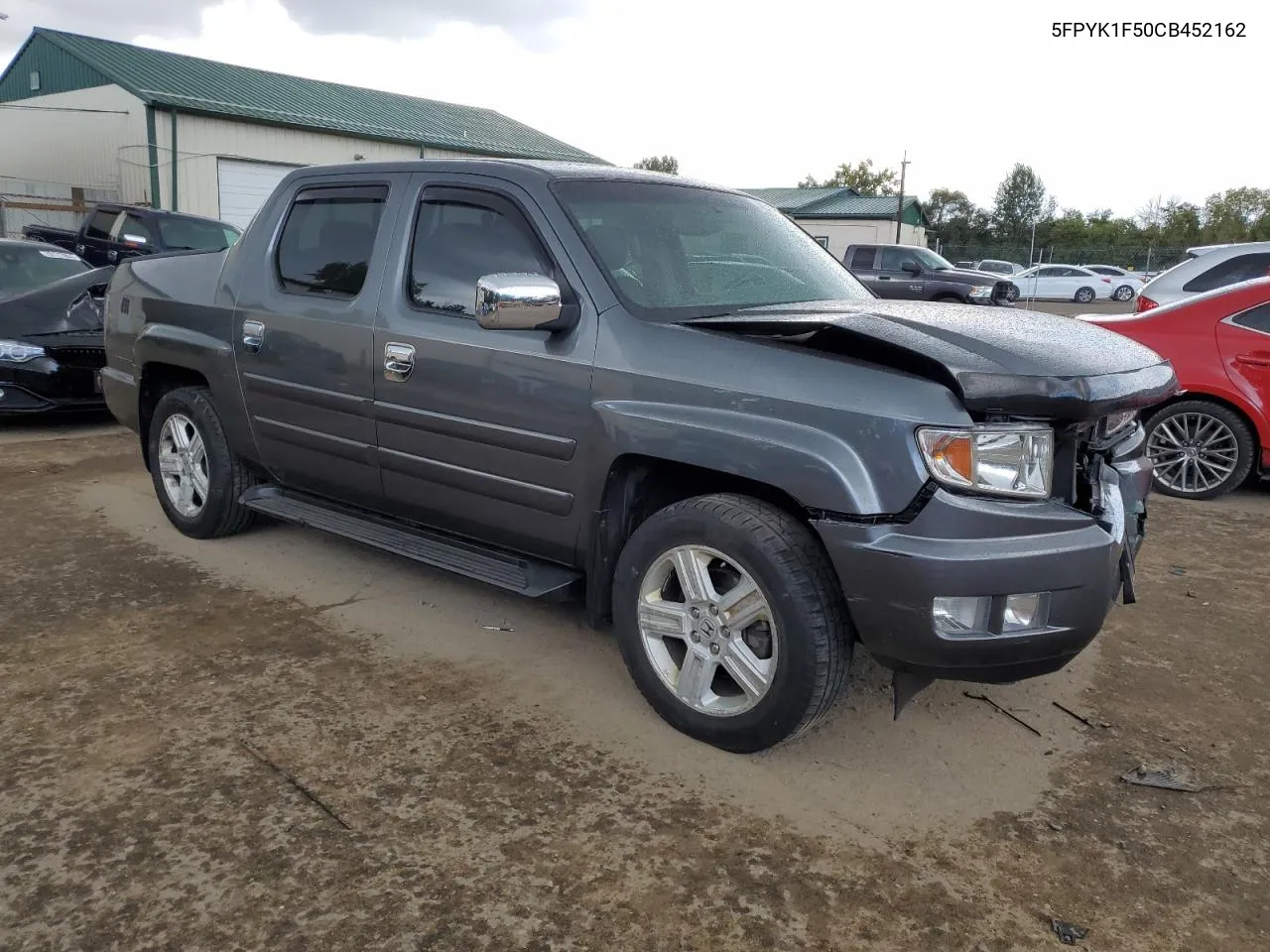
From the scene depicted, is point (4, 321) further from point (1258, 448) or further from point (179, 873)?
point (1258, 448)

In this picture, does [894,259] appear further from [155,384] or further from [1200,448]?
[155,384]

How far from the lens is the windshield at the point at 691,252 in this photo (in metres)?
3.51

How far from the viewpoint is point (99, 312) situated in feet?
26.3

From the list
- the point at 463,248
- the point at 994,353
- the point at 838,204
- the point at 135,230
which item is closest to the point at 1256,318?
the point at 994,353

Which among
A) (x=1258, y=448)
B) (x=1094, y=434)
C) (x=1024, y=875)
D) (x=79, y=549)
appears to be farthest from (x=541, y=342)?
(x=1258, y=448)

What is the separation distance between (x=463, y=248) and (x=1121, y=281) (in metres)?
36.2

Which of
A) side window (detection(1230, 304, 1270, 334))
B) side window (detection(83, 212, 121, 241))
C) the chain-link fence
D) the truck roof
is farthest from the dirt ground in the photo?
the chain-link fence

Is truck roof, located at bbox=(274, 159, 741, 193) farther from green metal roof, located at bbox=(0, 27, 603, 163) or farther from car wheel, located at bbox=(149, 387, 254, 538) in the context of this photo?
green metal roof, located at bbox=(0, 27, 603, 163)

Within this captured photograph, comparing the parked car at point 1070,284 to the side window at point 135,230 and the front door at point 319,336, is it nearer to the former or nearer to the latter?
the side window at point 135,230

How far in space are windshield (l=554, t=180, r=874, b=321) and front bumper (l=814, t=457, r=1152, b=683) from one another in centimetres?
110

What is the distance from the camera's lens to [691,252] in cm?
379

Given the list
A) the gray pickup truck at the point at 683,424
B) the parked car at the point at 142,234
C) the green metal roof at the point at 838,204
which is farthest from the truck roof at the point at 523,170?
the green metal roof at the point at 838,204

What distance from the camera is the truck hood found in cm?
268

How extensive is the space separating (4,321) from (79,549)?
11.8 ft
